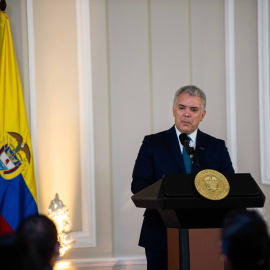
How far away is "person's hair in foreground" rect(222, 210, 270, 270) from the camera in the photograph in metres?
1.47

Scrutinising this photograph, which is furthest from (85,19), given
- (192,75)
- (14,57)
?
(192,75)

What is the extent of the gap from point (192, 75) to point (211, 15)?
2.21ft

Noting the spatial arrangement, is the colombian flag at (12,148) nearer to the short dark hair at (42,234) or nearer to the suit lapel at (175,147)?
the suit lapel at (175,147)

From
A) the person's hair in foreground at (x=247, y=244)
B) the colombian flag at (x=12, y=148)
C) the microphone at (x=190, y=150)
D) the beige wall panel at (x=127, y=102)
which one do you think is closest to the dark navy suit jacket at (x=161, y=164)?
the microphone at (x=190, y=150)

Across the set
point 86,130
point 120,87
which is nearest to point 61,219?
point 86,130

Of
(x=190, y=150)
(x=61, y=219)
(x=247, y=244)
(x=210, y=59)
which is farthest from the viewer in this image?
(x=210, y=59)

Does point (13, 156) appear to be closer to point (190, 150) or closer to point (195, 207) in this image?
point (190, 150)

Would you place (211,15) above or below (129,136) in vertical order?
above

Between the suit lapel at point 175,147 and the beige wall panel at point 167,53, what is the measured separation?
1695 millimetres

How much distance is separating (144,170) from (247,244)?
2057 millimetres

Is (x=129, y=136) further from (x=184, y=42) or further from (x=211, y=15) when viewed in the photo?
(x=211, y=15)

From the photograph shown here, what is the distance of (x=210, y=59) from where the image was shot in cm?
545

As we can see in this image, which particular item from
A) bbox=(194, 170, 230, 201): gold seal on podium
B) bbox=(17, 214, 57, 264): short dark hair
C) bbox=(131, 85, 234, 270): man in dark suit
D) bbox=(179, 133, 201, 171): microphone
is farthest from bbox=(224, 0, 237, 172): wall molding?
bbox=(17, 214, 57, 264): short dark hair

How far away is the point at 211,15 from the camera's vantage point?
546cm
